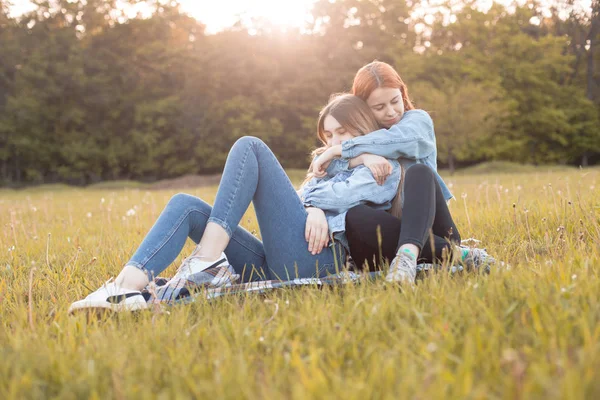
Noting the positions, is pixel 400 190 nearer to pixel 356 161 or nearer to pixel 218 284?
pixel 356 161

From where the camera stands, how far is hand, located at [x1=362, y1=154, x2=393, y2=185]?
9.21 feet

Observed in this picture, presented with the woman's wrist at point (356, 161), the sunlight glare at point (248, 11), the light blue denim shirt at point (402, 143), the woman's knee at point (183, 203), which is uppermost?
the sunlight glare at point (248, 11)

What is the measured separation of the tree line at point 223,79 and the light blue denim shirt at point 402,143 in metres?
24.9

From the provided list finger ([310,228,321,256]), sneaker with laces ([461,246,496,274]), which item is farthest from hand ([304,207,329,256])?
sneaker with laces ([461,246,496,274])

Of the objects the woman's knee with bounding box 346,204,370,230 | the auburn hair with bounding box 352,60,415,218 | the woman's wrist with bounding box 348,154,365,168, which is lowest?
the woman's knee with bounding box 346,204,370,230

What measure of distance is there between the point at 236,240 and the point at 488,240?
6.17 ft

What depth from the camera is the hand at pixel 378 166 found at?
2.81m

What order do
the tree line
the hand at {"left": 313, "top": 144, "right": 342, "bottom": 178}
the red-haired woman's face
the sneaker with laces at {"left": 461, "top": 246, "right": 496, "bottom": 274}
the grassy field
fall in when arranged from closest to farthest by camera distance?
the grassy field, the sneaker with laces at {"left": 461, "top": 246, "right": 496, "bottom": 274}, the hand at {"left": 313, "top": 144, "right": 342, "bottom": 178}, the red-haired woman's face, the tree line

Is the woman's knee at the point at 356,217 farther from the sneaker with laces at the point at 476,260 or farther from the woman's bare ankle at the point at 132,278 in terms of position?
the woman's bare ankle at the point at 132,278

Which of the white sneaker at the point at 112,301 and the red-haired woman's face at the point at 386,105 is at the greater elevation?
the red-haired woman's face at the point at 386,105

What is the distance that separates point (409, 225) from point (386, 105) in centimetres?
100

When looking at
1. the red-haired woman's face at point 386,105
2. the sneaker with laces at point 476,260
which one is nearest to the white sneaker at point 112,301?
the sneaker with laces at point 476,260

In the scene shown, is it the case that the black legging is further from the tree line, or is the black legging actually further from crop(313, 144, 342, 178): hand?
the tree line

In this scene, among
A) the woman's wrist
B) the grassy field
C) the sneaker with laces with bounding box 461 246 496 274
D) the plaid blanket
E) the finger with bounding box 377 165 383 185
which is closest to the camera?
the grassy field
